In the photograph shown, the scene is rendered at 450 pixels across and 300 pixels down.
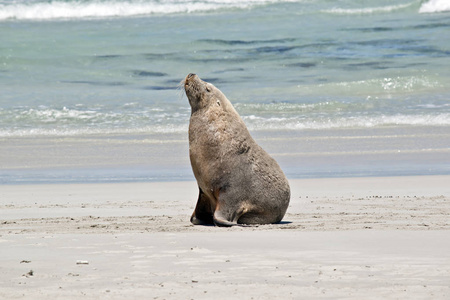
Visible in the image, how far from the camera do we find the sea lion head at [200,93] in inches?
256

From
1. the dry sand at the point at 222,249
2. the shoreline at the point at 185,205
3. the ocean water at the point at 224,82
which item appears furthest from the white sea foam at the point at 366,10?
the dry sand at the point at 222,249

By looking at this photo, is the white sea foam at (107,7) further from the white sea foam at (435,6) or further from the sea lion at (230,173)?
the sea lion at (230,173)

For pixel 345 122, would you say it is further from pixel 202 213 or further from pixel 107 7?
pixel 107 7

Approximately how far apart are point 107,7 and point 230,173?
1278 inches

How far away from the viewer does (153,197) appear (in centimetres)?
797

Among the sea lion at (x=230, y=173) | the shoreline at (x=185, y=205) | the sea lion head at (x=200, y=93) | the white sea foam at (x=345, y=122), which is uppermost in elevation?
the sea lion head at (x=200, y=93)

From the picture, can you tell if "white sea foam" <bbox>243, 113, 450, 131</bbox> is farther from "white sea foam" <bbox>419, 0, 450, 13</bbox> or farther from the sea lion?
"white sea foam" <bbox>419, 0, 450, 13</bbox>

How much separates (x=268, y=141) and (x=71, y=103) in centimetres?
674

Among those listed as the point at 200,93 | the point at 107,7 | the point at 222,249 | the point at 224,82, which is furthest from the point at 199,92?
the point at 107,7

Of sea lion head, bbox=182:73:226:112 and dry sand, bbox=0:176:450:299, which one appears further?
sea lion head, bbox=182:73:226:112

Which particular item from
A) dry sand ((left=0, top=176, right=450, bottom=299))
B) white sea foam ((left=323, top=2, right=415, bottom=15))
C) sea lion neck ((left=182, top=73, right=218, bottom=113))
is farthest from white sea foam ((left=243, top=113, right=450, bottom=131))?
white sea foam ((left=323, top=2, right=415, bottom=15))

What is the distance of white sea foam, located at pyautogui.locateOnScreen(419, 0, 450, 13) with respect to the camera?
3456 centimetres

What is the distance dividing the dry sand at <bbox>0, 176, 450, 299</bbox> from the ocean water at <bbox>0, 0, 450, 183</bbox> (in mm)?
2180

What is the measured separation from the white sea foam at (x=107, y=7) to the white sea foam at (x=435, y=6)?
7.25m
